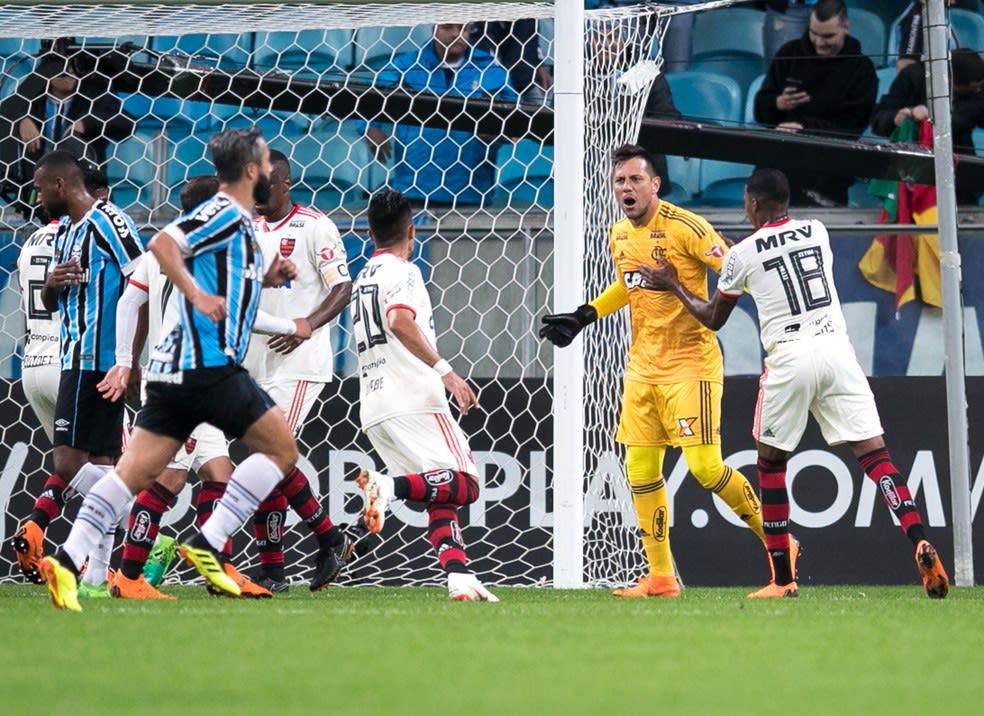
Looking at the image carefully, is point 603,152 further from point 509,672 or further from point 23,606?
point 509,672

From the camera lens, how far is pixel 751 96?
11016mm

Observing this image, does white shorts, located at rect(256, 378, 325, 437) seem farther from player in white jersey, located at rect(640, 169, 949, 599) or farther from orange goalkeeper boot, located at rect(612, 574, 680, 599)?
player in white jersey, located at rect(640, 169, 949, 599)

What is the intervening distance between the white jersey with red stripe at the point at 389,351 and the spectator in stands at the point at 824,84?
14.6 feet

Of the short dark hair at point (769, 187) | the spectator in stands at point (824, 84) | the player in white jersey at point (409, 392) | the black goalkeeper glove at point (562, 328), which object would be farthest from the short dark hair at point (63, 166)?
the spectator in stands at point (824, 84)

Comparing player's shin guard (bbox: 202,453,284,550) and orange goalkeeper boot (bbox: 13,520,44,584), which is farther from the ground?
player's shin guard (bbox: 202,453,284,550)

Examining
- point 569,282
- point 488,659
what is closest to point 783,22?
point 569,282

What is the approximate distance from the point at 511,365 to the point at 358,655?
482 centimetres

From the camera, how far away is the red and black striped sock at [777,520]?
22.2 ft

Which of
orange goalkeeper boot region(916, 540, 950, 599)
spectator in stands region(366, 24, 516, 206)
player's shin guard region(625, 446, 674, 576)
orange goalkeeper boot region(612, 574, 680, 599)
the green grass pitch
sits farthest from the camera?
spectator in stands region(366, 24, 516, 206)

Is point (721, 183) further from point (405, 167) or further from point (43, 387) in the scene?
point (43, 387)

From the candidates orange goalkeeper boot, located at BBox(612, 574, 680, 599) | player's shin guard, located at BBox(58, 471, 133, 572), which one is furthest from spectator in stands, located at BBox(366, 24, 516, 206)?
player's shin guard, located at BBox(58, 471, 133, 572)

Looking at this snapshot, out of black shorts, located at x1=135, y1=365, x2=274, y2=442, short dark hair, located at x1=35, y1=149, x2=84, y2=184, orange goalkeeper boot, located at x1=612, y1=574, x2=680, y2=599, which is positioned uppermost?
short dark hair, located at x1=35, y1=149, x2=84, y2=184

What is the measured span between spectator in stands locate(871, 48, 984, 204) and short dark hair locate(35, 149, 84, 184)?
17.2 ft

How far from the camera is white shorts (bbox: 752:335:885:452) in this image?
6.73 m
